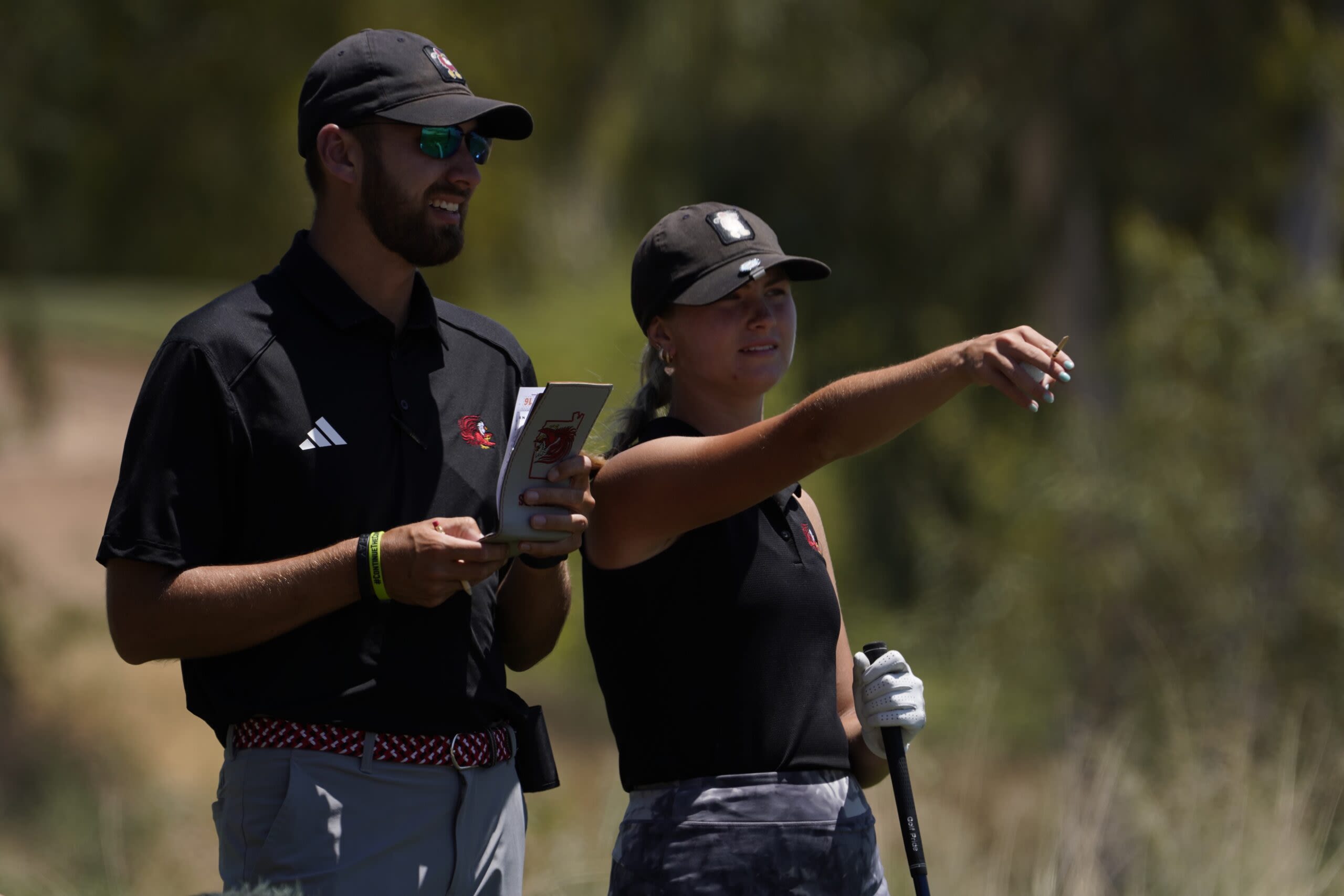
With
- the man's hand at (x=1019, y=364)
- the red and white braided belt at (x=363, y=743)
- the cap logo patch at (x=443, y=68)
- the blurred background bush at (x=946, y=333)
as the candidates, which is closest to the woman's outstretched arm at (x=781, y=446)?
the man's hand at (x=1019, y=364)

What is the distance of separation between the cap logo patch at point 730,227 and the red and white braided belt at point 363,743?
101 centimetres

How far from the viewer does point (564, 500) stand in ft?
8.27

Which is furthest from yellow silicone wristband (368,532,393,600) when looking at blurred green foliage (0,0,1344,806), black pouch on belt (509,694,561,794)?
blurred green foliage (0,0,1344,806)

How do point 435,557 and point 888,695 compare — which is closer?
point 435,557

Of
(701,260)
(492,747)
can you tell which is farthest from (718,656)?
(701,260)

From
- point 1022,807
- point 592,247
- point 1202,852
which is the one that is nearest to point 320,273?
point 1202,852

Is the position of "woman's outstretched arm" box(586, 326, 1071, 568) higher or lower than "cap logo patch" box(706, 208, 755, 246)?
lower

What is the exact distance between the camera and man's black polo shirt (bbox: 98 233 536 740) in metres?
2.57

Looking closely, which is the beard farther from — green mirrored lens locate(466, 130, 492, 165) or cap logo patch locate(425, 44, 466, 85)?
cap logo patch locate(425, 44, 466, 85)

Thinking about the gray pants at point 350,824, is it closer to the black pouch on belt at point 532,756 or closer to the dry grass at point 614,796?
the black pouch on belt at point 532,756

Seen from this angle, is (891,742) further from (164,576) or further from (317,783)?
(164,576)

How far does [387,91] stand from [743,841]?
4.74 ft

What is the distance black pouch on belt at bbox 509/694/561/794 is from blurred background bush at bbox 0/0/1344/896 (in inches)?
88.9

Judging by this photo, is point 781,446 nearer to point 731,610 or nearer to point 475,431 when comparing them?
point 731,610
